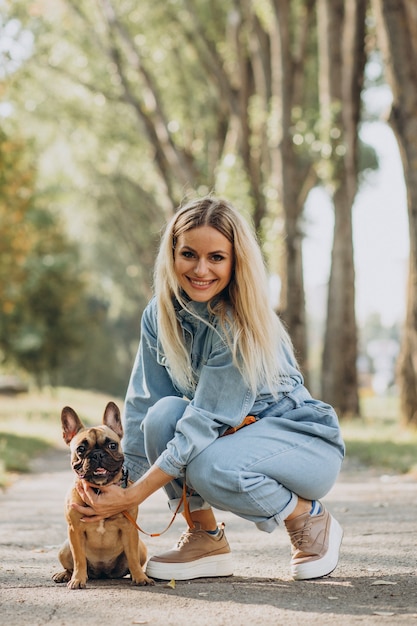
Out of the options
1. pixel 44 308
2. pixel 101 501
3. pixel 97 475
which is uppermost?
pixel 44 308

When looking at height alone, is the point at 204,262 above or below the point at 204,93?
below

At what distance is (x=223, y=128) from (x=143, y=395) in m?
22.3

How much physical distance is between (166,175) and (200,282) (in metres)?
17.3

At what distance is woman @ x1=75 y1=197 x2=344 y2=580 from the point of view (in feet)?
16.4

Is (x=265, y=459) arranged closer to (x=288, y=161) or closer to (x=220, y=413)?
(x=220, y=413)

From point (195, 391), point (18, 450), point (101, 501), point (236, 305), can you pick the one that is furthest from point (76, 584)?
point (18, 450)

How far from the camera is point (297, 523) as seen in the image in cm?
520

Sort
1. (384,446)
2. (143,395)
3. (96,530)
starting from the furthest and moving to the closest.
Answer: (384,446), (143,395), (96,530)

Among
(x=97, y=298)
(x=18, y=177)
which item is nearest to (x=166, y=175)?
(x=18, y=177)

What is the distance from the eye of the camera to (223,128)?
27.1 meters

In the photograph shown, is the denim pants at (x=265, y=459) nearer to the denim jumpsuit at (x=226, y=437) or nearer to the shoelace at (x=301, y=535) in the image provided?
the denim jumpsuit at (x=226, y=437)

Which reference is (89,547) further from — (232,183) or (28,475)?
(232,183)

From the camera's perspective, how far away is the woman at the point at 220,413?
16.4 ft

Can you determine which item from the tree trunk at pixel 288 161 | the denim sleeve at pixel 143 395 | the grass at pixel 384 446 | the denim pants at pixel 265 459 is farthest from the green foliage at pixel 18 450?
the denim pants at pixel 265 459
